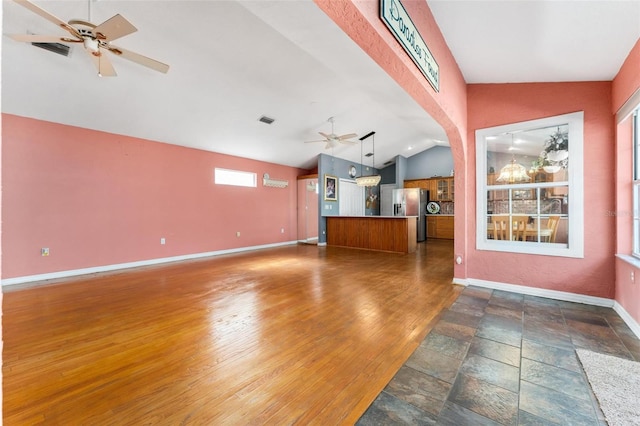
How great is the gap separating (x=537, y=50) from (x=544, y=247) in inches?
89.2

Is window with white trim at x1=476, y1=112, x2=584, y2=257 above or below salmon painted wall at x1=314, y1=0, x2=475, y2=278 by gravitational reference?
below

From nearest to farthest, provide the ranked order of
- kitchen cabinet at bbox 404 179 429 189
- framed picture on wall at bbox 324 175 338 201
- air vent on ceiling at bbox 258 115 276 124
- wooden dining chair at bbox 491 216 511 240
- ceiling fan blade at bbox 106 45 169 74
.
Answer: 1. ceiling fan blade at bbox 106 45 169 74
2. wooden dining chair at bbox 491 216 511 240
3. air vent on ceiling at bbox 258 115 276 124
4. framed picture on wall at bbox 324 175 338 201
5. kitchen cabinet at bbox 404 179 429 189

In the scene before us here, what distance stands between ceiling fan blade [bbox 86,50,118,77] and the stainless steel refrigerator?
8.27 m

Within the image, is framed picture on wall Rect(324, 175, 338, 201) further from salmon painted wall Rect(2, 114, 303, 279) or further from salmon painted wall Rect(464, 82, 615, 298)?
salmon painted wall Rect(464, 82, 615, 298)

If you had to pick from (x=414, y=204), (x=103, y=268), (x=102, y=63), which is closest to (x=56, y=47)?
(x=102, y=63)

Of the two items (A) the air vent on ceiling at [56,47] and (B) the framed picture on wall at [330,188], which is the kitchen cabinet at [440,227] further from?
(A) the air vent on ceiling at [56,47]

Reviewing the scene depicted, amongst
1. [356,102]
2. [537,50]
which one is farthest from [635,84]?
[356,102]

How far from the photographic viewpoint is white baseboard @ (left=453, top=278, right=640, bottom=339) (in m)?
2.94

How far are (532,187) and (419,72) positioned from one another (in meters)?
2.41

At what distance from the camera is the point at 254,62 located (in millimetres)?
4270

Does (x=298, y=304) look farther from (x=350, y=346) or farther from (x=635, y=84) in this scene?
(x=635, y=84)

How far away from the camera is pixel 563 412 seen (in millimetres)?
1901

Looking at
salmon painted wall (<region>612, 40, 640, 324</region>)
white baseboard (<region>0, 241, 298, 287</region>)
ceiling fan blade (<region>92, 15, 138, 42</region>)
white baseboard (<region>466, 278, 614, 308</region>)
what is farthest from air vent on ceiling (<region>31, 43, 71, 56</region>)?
salmon painted wall (<region>612, 40, 640, 324</region>)

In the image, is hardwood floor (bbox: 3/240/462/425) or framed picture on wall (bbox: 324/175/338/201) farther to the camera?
framed picture on wall (bbox: 324/175/338/201)
